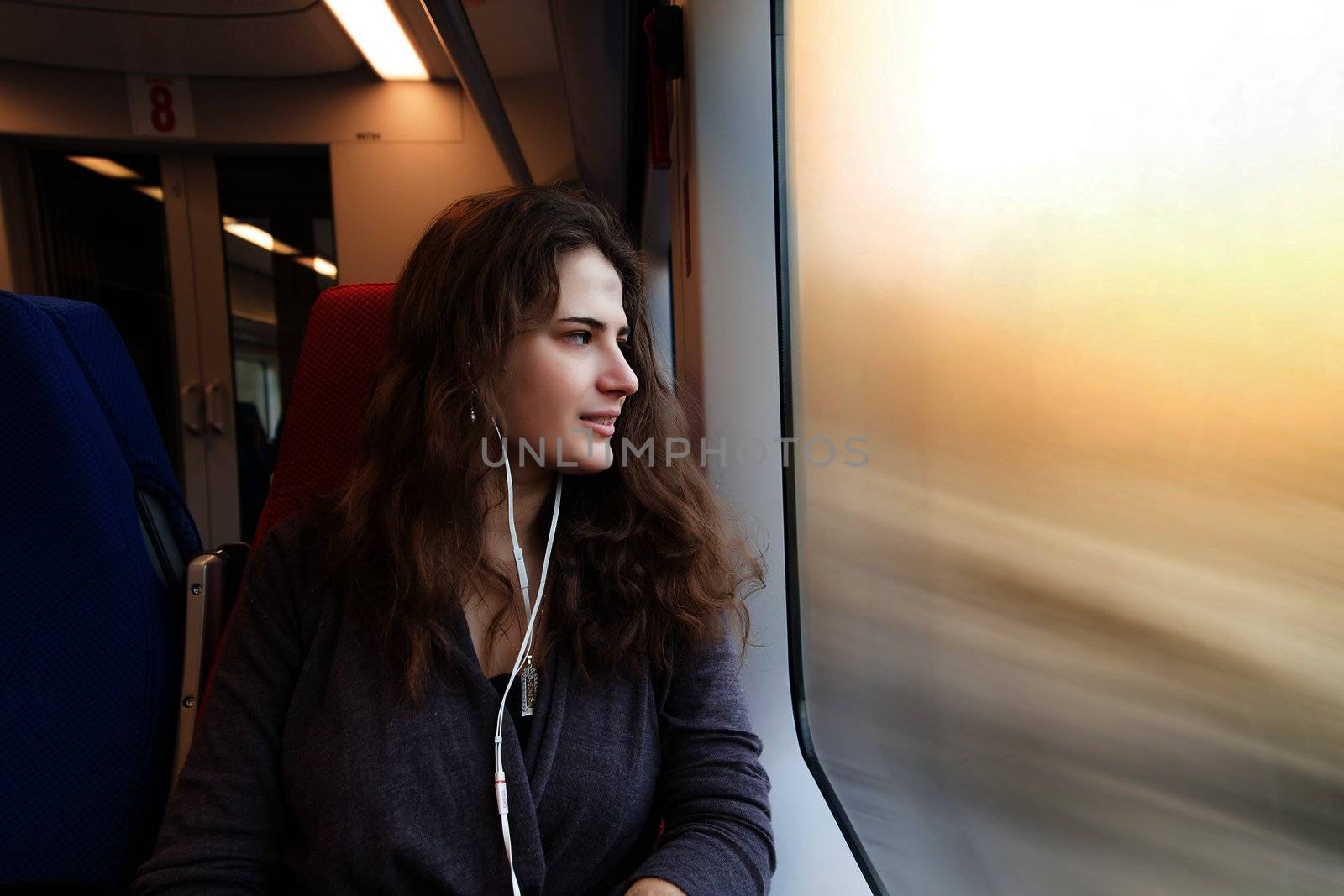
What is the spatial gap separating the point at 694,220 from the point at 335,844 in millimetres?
936

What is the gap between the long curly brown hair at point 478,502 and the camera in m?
0.93

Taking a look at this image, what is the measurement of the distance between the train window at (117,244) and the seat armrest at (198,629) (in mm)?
3520

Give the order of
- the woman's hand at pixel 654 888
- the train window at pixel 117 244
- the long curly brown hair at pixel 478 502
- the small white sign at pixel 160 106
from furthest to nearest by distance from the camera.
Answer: the train window at pixel 117 244 → the small white sign at pixel 160 106 → the long curly brown hair at pixel 478 502 → the woman's hand at pixel 654 888

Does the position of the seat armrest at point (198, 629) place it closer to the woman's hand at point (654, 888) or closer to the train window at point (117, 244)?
the woman's hand at point (654, 888)

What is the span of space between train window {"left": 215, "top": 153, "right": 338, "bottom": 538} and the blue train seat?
3.40 m

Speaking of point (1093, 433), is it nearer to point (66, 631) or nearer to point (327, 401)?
point (327, 401)

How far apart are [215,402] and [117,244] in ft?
3.09

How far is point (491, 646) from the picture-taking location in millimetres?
958

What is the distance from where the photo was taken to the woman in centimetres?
84

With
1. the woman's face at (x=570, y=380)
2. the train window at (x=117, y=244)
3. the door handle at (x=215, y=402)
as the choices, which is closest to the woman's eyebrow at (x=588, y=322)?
the woman's face at (x=570, y=380)

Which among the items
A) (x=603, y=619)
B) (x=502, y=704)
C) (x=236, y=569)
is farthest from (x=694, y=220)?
(x=236, y=569)

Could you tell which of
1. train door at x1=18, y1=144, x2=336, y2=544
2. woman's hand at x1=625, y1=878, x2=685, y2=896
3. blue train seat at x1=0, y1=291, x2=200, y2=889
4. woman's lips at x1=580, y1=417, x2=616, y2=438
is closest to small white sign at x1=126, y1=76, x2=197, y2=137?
train door at x1=18, y1=144, x2=336, y2=544

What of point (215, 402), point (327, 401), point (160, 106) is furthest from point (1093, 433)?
point (160, 106)

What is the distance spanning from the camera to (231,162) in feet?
13.9
